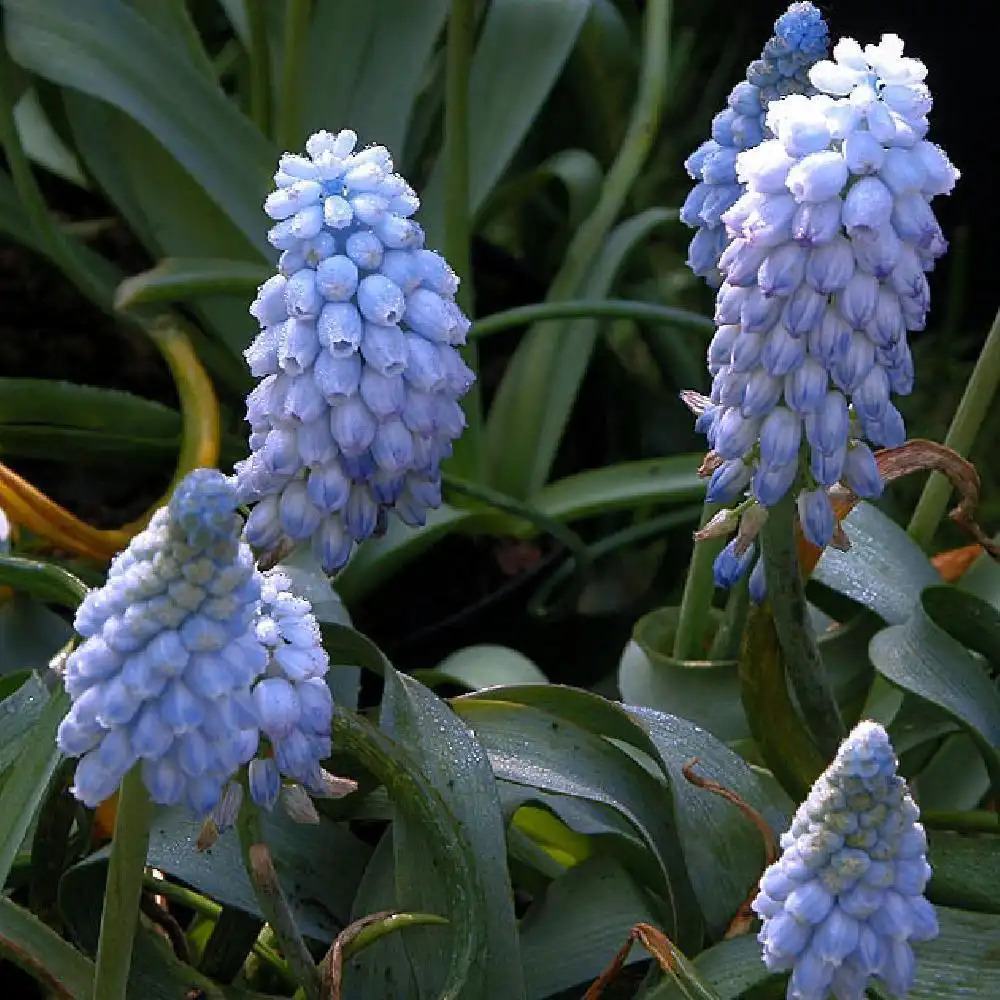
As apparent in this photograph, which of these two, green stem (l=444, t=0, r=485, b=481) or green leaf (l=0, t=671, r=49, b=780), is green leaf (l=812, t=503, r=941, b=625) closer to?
green stem (l=444, t=0, r=485, b=481)

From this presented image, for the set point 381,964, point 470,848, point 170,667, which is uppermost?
point 170,667

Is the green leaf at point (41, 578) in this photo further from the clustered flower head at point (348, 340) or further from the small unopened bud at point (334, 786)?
the small unopened bud at point (334, 786)

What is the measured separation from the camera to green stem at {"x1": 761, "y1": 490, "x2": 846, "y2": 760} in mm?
1121

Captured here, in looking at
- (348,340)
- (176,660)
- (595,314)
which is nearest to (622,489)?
(595,314)

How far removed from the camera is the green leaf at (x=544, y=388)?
206cm

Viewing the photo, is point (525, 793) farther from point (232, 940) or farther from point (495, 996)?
point (232, 940)

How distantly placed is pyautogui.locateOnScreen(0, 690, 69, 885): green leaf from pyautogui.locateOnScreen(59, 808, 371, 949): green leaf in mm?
126

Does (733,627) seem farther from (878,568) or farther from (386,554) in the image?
(386,554)

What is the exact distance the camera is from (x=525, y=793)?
1227mm

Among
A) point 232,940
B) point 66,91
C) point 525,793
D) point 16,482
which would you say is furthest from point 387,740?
point 66,91

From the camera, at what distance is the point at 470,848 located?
1.09 meters

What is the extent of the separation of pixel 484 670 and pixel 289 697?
2.70ft

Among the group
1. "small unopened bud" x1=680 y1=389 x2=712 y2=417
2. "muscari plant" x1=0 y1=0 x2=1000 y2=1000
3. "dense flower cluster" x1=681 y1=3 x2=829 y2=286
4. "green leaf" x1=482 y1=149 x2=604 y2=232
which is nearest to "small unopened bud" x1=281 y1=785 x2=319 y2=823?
"muscari plant" x1=0 y1=0 x2=1000 y2=1000

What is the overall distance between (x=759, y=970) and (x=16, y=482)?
0.92 m
